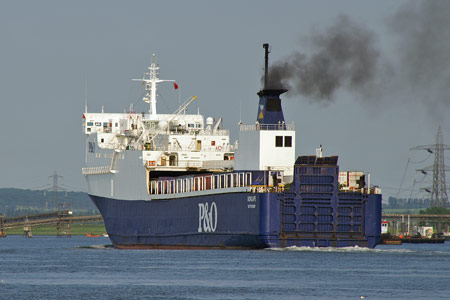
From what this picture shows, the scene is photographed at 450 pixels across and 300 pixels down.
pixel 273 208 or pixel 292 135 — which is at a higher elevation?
pixel 292 135

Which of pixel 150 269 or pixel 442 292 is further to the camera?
pixel 150 269

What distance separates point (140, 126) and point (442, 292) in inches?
1931

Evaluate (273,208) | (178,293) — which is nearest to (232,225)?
(273,208)

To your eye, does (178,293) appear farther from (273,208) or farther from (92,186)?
(92,186)

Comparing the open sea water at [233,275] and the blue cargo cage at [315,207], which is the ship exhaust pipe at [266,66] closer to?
the blue cargo cage at [315,207]

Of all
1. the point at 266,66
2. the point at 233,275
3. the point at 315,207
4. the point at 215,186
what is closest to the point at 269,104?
the point at 266,66

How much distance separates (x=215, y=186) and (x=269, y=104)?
23.7 ft

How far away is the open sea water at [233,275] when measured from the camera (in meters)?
55.7

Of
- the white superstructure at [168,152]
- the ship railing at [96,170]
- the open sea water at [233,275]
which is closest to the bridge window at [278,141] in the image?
the white superstructure at [168,152]

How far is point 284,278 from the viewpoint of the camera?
61594 mm

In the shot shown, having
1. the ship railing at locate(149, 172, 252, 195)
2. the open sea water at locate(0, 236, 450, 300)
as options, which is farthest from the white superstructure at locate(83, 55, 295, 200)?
the open sea water at locate(0, 236, 450, 300)

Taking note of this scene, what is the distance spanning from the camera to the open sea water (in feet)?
183

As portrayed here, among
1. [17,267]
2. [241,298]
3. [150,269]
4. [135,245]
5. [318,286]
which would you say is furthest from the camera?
[135,245]

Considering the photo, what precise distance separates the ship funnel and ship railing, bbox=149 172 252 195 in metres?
4.65
